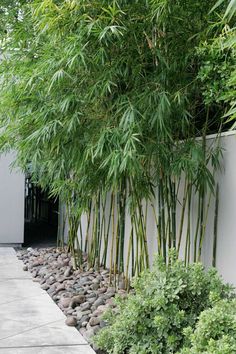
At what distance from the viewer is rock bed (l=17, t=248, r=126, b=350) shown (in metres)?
3.46

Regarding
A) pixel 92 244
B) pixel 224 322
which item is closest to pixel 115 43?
pixel 224 322

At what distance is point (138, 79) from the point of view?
3.23 m

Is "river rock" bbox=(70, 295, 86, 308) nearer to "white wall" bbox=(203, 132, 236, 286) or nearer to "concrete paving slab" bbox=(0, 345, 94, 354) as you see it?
"concrete paving slab" bbox=(0, 345, 94, 354)

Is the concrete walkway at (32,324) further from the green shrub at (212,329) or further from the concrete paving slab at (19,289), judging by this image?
the green shrub at (212,329)

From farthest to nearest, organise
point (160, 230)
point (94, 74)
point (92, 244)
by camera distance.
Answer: point (92, 244) < point (160, 230) < point (94, 74)

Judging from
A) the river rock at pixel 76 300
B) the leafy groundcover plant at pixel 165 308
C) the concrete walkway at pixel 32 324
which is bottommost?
the concrete walkway at pixel 32 324

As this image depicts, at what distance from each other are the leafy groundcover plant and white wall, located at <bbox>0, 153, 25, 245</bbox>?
4890 mm

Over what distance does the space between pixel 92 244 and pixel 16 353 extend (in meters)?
2.46

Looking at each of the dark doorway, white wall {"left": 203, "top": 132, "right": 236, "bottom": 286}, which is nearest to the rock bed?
white wall {"left": 203, "top": 132, "right": 236, "bottom": 286}

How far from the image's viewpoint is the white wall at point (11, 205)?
24.2 feet

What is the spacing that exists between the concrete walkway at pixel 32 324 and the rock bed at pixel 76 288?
0.08 metres

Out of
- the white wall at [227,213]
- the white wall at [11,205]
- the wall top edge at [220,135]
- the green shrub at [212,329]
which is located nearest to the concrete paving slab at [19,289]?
the white wall at [227,213]

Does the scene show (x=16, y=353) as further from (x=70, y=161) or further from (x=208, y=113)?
(x=208, y=113)

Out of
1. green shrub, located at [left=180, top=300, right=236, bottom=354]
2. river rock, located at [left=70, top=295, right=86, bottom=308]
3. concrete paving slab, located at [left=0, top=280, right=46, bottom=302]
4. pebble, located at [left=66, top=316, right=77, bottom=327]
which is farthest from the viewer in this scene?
concrete paving slab, located at [left=0, top=280, right=46, bottom=302]
